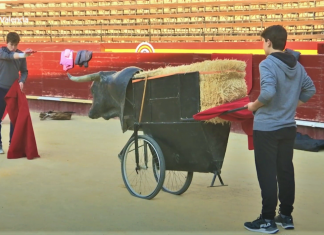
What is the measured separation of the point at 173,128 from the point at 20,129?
2323mm

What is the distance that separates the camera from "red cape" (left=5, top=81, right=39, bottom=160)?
5758 millimetres

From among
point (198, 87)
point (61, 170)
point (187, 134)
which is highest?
point (198, 87)

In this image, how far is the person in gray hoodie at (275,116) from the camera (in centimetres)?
312

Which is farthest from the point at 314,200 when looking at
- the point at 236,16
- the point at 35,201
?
the point at 236,16

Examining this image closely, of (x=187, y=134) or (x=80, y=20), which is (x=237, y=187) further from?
(x=80, y=20)

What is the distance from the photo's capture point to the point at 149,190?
14.2 ft

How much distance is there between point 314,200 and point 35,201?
6.39 feet

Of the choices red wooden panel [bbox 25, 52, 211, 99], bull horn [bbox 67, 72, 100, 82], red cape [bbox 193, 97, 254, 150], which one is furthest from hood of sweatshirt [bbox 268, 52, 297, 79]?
red wooden panel [bbox 25, 52, 211, 99]

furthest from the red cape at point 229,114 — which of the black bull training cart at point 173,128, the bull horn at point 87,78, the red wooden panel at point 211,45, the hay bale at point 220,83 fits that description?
the red wooden panel at point 211,45

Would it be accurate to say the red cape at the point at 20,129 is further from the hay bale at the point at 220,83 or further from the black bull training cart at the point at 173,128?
the hay bale at the point at 220,83

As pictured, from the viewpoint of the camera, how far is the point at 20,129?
19.0 ft

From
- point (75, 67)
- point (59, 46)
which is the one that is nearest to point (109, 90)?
point (75, 67)

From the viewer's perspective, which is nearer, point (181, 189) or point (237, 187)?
point (181, 189)

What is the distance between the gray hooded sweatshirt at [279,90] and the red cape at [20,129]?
10.2 ft
